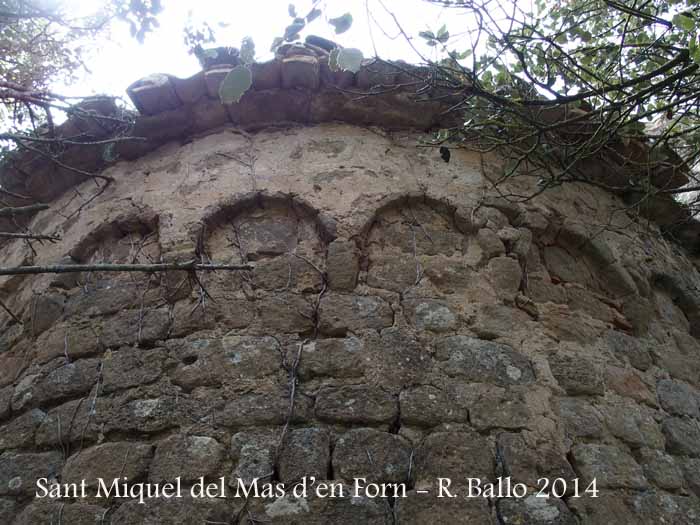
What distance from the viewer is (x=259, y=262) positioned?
2.48 m

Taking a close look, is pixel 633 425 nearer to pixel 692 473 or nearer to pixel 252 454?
pixel 692 473

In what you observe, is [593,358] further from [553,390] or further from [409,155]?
[409,155]

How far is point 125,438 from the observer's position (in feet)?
6.46

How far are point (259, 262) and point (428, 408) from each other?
0.98 m

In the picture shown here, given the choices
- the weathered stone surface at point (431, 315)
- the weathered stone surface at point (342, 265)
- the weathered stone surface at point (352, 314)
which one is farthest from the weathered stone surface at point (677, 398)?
the weathered stone surface at point (342, 265)

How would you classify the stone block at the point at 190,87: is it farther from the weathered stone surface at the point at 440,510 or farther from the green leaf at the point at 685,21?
the weathered stone surface at the point at 440,510

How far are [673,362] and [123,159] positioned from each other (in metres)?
3.13

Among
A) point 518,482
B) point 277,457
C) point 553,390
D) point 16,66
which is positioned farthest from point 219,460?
point 16,66

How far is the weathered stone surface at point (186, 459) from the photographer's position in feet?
5.97

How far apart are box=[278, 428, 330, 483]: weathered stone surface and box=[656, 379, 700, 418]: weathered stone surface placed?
158cm

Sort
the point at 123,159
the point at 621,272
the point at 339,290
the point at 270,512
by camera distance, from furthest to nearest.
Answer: the point at 123,159
the point at 621,272
the point at 339,290
the point at 270,512

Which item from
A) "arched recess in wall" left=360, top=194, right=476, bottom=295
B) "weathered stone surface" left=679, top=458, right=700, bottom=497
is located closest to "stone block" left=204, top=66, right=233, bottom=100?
"arched recess in wall" left=360, top=194, right=476, bottom=295

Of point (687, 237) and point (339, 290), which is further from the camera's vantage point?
point (687, 237)

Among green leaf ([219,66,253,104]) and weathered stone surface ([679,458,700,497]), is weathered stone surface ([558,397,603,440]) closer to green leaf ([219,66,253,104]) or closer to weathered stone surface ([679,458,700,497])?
weathered stone surface ([679,458,700,497])
